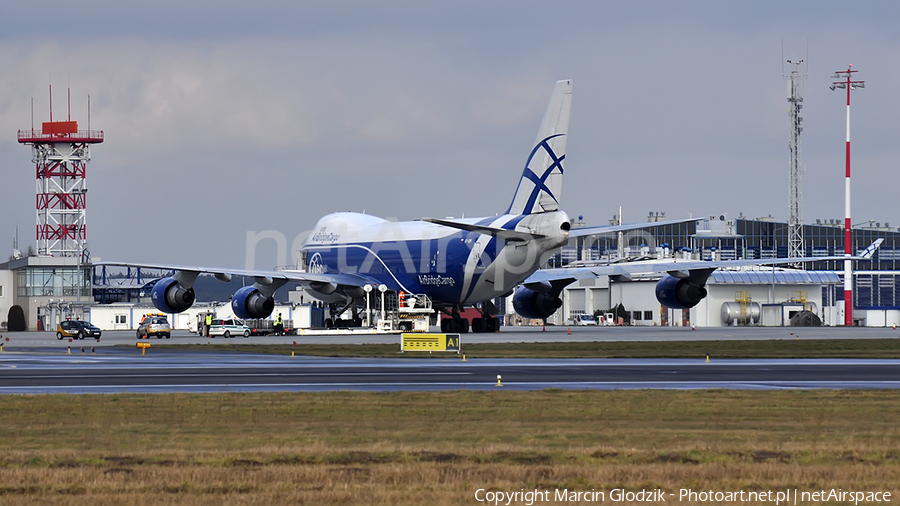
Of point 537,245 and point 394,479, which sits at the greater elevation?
point 537,245

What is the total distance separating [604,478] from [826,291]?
110384 millimetres

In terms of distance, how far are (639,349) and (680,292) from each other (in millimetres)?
16882

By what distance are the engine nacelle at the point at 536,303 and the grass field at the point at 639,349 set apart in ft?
48.4

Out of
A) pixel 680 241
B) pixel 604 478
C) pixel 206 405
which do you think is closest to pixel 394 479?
pixel 604 478

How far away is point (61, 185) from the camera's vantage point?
5281 inches

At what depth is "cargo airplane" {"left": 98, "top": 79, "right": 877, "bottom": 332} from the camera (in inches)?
2340

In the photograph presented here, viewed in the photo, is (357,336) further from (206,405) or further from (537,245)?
(206,405)

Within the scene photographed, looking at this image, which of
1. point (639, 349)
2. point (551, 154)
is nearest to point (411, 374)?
point (639, 349)

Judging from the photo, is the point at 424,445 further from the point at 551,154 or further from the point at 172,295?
the point at 172,295

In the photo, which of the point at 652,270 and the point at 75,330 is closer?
the point at 652,270

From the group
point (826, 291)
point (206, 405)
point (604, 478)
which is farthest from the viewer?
point (826, 291)

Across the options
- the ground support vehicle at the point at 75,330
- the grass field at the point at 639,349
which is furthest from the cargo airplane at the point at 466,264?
the ground support vehicle at the point at 75,330

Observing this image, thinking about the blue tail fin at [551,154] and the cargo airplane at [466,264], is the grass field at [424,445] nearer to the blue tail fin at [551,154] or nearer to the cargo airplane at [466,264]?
the cargo airplane at [466,264]

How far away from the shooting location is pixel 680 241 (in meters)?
149
